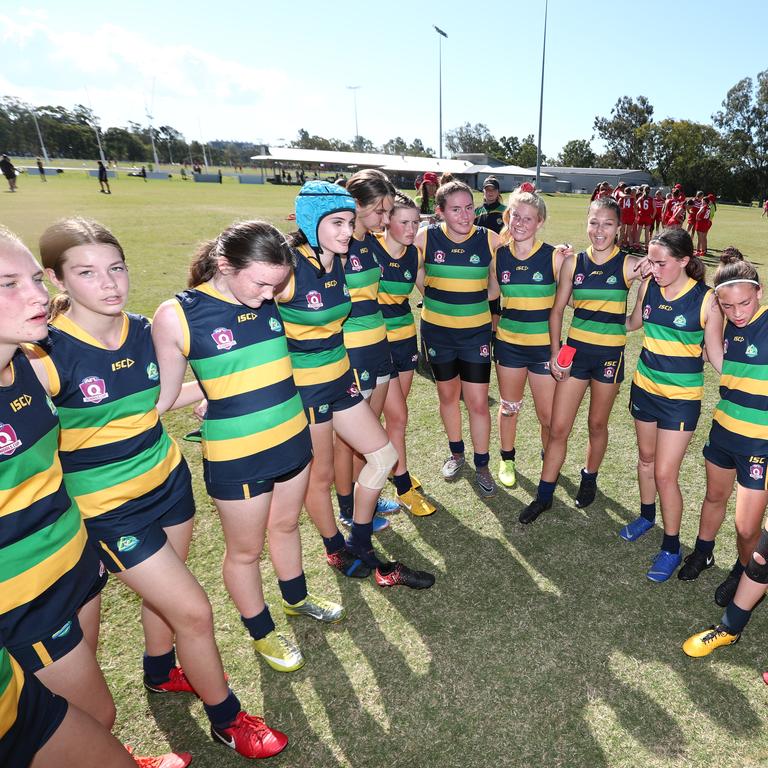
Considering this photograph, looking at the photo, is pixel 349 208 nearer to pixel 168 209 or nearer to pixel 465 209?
pixel 465 209

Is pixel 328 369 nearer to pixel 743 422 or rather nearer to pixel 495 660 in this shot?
pixel 495 660

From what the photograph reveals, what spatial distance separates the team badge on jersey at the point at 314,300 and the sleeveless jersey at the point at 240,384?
1.38 ft

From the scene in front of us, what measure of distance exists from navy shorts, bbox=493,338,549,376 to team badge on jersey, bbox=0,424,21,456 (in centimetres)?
355

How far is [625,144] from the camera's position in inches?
3105

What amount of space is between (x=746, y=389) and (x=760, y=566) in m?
0.96

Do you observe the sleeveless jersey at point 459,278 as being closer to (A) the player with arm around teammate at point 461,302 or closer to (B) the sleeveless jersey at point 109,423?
(A) the player with arm around teammate at point 461,302

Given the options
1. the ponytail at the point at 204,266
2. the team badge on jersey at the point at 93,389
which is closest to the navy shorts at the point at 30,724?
the team badge on jersey at the point at 93,389

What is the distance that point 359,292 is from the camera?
358 centimetres

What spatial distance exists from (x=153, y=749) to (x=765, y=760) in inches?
118

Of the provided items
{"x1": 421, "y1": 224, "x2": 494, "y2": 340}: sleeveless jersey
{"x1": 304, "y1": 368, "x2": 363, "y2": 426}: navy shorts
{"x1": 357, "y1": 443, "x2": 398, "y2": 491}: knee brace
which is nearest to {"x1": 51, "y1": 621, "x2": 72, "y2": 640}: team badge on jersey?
{"x1": 304, "y1": 368, "x2": 363, "y2": 426}: navy shorts

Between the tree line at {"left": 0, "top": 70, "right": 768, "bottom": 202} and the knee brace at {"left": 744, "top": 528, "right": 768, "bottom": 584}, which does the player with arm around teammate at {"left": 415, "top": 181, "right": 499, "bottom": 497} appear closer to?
the knee brace at {"left": 744, "top": 528, "right": 768, "bottom": 584}

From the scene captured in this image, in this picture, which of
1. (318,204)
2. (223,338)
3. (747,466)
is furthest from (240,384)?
(747,466)

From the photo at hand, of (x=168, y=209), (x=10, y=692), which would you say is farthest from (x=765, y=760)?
(x=168, y=209)

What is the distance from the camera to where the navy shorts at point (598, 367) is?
394cm
